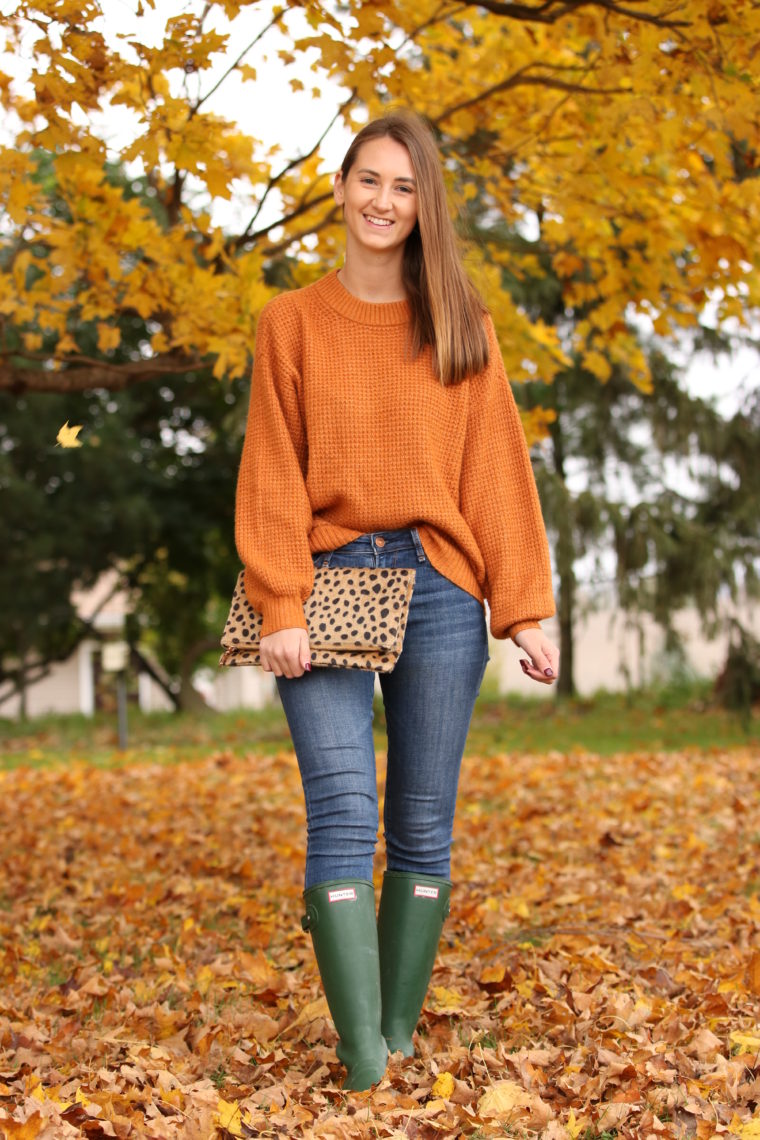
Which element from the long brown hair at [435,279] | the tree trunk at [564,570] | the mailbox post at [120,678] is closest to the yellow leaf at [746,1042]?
the long brown hair at [435,279]

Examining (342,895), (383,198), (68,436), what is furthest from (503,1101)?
(68,436)

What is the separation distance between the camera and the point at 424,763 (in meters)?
2.40

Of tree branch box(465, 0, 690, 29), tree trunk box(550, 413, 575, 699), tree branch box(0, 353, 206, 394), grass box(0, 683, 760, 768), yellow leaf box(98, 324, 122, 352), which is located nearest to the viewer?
tree branch box(465, 0, 690, 29)

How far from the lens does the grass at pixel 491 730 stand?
10828mm

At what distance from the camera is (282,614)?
7.30 ft

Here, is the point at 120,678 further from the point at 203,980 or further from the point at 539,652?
the point at 539,652

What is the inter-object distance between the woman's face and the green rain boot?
1298 mm

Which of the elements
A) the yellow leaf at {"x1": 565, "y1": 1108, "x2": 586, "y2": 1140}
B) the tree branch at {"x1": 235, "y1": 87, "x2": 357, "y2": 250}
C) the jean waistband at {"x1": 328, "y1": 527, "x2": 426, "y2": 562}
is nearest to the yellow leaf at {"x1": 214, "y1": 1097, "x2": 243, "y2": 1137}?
the yellow leaf at {"x1": 565, "y1": 1108, "x2": 586, "y2": 1140}

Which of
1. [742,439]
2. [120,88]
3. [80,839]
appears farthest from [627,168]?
[742,439]

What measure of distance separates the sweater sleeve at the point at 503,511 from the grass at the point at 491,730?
25.4 feet

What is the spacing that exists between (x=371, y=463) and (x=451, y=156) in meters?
2.92

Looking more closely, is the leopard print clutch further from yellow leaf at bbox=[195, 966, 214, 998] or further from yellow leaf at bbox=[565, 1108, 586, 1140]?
yellow leaf at bbox=[195, 966, 214, 998]

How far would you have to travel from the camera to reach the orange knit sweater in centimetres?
230

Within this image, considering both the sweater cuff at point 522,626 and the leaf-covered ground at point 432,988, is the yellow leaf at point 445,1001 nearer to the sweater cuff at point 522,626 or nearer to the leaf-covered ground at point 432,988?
the leaf-covered ground at point 432,988
